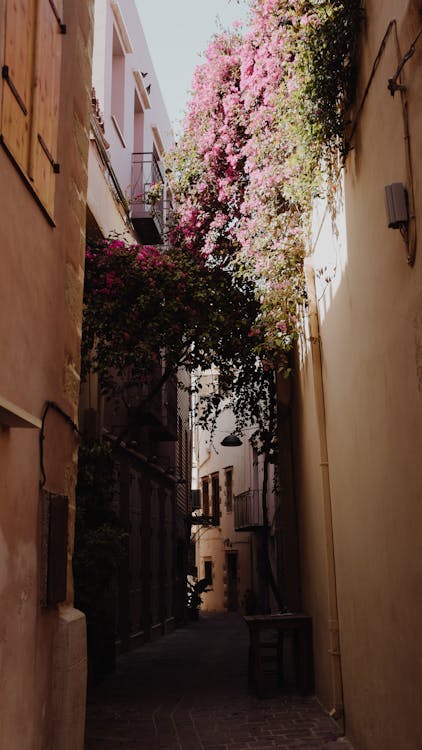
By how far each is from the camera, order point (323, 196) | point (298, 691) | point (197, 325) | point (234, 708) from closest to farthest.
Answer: point (323, 196), point (234, 708), point (298, 691), point (197, 325)

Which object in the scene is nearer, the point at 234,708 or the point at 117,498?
the point at 234,708

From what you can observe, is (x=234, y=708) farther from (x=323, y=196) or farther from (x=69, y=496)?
(x=323, y=196)

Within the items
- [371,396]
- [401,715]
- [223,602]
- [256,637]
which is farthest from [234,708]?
[223,602]

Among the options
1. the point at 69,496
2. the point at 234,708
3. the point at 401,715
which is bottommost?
the point at 234,708

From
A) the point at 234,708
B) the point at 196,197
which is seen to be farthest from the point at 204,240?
the point at 234,708

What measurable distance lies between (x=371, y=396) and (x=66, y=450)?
82.0 inches

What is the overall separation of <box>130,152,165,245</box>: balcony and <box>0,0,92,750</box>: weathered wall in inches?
303

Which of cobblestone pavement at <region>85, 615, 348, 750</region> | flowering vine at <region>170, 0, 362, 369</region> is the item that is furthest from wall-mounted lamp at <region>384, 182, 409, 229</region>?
cobblestone pavement at <region>85, 615, 348, 750</region>

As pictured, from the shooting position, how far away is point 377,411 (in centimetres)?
514

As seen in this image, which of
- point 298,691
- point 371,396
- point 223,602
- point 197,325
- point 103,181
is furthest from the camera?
point 223,602

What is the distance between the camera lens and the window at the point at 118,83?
1434 centimetres

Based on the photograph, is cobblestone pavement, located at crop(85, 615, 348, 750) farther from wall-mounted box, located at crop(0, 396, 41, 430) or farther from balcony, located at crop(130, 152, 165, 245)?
balcony, located at crop(130, 152, 165, 245)

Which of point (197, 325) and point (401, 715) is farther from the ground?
point (197, 325)

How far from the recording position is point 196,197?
38.3 ft
